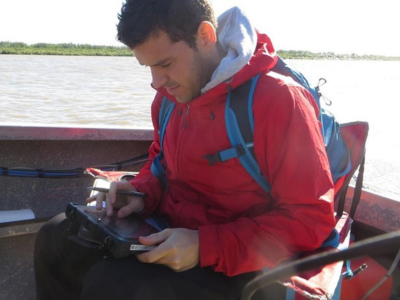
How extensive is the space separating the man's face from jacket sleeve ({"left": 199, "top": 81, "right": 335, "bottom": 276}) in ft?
0.91

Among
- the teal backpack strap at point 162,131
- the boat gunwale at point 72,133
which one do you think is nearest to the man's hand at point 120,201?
the teal backpack strap at point 162,131

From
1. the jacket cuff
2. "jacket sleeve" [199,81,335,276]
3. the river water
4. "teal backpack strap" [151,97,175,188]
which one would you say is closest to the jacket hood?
"jacket sleeve" [199,81,335,276]

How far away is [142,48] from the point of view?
156 cm

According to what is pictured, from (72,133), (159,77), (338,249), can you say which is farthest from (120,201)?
(72,133)

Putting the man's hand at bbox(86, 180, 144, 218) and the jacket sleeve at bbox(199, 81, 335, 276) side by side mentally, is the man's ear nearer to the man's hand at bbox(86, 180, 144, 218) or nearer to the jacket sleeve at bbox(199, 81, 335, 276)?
the jacket sleeve at bbox(199, 81, 335, 276)

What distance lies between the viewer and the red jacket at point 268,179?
4.51ft

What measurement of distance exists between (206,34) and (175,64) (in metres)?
0.13

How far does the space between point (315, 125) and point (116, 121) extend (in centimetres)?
299

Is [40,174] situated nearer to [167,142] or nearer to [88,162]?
[88,162]

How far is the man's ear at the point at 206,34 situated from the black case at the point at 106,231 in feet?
2.03

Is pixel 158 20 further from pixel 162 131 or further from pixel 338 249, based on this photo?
pixel 338 249

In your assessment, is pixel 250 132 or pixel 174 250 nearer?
pixel 174 250

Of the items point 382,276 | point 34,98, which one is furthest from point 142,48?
point 34,98

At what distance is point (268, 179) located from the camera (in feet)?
4.93
